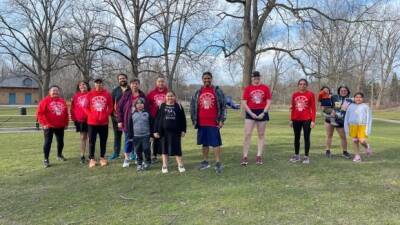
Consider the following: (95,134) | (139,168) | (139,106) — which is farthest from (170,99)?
(95,134)

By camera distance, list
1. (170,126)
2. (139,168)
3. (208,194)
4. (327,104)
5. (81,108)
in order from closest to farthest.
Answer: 1. (208,194)
2. (170,126)
3. (139,168)
4. (81,108)
5. (327,104)

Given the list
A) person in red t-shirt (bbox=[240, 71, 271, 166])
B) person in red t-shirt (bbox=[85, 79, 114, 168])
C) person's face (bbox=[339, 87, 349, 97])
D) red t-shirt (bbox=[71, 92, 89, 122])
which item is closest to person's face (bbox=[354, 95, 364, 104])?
person's face (bbox=[339, 87, 349, 97])

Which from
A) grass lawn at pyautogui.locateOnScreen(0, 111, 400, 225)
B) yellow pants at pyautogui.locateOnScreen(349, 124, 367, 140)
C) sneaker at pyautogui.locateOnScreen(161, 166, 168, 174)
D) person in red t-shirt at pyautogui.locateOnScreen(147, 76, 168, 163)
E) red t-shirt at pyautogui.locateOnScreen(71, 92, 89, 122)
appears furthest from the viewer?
yellow pants at pyautogui.locateOnScreen(349, 124, 367, 140)

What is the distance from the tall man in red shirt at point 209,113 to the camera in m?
8.03

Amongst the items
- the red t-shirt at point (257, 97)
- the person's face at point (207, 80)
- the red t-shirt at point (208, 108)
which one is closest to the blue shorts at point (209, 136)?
the red t-shirt at point (208, 108)

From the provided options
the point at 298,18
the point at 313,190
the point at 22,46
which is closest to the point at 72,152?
A: the point at 313,190

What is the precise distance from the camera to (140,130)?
27.4 ft

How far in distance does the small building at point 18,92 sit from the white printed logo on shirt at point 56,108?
3004 inches

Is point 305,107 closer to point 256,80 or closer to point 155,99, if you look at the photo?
point 256,80

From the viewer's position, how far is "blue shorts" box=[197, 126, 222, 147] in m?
8.01

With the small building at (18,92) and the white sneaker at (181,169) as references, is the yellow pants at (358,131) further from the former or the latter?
the small building at (18,92)

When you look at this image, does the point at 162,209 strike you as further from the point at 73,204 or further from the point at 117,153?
the point at 117,153

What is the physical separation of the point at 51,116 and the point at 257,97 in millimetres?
4645

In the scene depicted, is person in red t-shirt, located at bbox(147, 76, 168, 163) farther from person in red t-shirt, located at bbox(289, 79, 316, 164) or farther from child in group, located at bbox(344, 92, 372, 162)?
child in group, located at bbox(344, 92, 372, 162)
